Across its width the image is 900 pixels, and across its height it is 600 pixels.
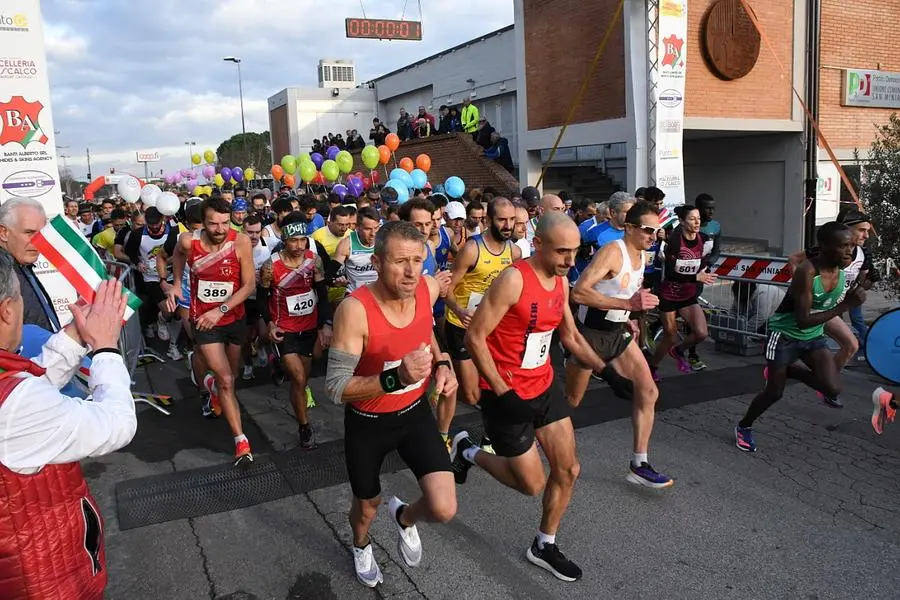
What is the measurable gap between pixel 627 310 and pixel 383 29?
25.9m

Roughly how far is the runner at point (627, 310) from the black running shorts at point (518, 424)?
3.64ft

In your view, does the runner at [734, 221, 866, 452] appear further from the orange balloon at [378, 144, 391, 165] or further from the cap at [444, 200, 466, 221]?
the orange balloon at [378, 144, 391, 165]

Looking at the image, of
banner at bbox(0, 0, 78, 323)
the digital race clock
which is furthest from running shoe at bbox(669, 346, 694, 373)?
the digital race clock

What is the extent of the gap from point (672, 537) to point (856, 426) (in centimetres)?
283

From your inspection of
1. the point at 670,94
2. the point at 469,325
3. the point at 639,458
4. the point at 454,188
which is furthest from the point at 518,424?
the point at 454,188

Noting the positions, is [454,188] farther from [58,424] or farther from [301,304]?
[58,424]

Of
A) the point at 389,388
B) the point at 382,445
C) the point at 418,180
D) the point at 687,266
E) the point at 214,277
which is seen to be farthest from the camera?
the point at 418,180

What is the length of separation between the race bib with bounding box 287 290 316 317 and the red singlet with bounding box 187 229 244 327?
0.44m

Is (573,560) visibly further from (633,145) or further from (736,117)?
(736,117)

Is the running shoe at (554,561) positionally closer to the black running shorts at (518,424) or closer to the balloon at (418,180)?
the black running shorts at (518,424)

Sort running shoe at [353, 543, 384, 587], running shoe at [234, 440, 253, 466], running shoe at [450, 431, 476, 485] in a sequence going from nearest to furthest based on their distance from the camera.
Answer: running shoe at [353, 543, 384, 587], running shoe at [450, 431, 476, 485], running shoe at [234, 440, 253, 466]

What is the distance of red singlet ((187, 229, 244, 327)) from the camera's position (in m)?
5.57

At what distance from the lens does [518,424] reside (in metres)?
3.73

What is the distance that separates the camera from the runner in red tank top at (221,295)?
5.41 metres
